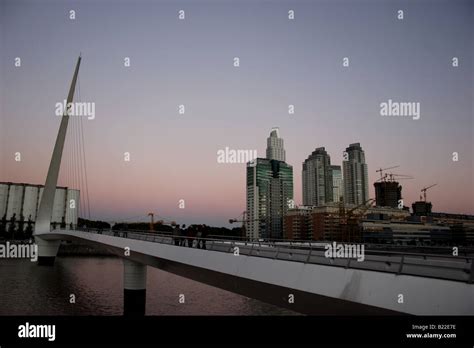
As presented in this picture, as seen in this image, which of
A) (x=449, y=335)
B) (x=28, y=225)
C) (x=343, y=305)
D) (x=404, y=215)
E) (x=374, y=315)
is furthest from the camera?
(x=28, y=225)

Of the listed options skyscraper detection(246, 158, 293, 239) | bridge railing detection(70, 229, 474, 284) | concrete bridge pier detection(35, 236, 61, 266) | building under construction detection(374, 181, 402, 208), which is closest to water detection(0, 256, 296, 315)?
bridge railing detection(70, 229, 474, 284)

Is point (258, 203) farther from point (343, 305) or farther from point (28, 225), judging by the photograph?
point (343, 305)

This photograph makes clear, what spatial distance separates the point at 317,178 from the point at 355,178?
56.8ft

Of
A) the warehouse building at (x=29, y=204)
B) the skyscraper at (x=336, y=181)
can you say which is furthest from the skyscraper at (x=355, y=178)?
the warehouse building at (x=29, y=204)

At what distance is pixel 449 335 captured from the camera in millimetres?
6840

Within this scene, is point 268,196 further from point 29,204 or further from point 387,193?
point 29,204

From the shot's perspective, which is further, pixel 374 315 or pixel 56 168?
pixel 56 168

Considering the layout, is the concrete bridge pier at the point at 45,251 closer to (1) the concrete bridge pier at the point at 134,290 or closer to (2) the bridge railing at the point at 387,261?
(1) the concrete bridge pier at the point at 134,290

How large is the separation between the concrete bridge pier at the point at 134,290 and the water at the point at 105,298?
64cm

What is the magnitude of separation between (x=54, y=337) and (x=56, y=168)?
5041 cm

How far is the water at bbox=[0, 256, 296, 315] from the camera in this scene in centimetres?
2627

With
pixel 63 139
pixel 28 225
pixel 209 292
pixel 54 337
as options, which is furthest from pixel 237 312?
pixel 28 225

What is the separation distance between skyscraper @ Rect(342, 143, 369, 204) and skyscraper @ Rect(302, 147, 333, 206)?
1010 centimetres

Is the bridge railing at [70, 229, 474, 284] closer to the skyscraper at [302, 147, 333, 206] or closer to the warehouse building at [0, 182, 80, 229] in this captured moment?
the warehouse building at [0, 182, 80, 229]
